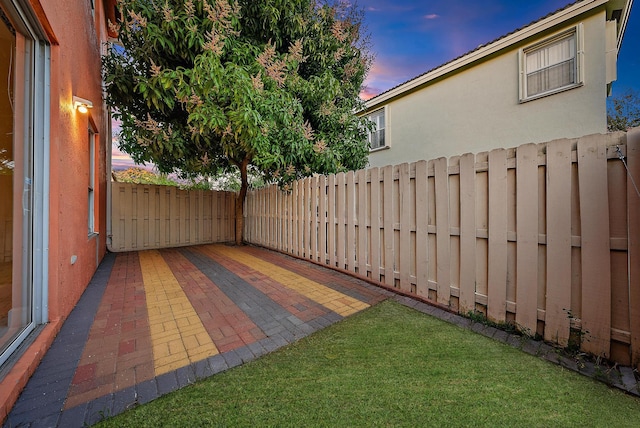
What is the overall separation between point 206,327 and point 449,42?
478 inches

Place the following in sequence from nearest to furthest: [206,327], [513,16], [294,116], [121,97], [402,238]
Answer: [206,327] < [402,238] < [121,97] < [294,116] < [513,16]

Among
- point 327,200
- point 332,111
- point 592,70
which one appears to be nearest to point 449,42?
point 592,70

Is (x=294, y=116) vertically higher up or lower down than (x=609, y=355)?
higher up

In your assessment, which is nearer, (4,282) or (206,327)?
(4,282)

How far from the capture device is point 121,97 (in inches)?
226

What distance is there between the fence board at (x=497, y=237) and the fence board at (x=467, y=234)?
0.17 meters

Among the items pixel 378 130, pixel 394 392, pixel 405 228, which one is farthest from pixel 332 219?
pixel 378 130

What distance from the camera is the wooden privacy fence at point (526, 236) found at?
2.01m

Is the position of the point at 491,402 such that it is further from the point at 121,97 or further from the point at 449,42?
the point at 449,42

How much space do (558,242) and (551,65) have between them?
23.3 ft

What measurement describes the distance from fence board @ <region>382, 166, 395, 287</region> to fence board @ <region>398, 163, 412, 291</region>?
6.6 inches

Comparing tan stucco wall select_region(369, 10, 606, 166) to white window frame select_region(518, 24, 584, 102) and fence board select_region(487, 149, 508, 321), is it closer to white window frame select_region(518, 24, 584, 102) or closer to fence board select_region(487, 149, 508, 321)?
white window frame select_region(518, 24, 584, 102)

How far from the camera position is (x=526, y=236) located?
8.08 feet

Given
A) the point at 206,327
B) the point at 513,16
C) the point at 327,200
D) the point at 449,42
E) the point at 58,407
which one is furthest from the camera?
the point at 449,42
